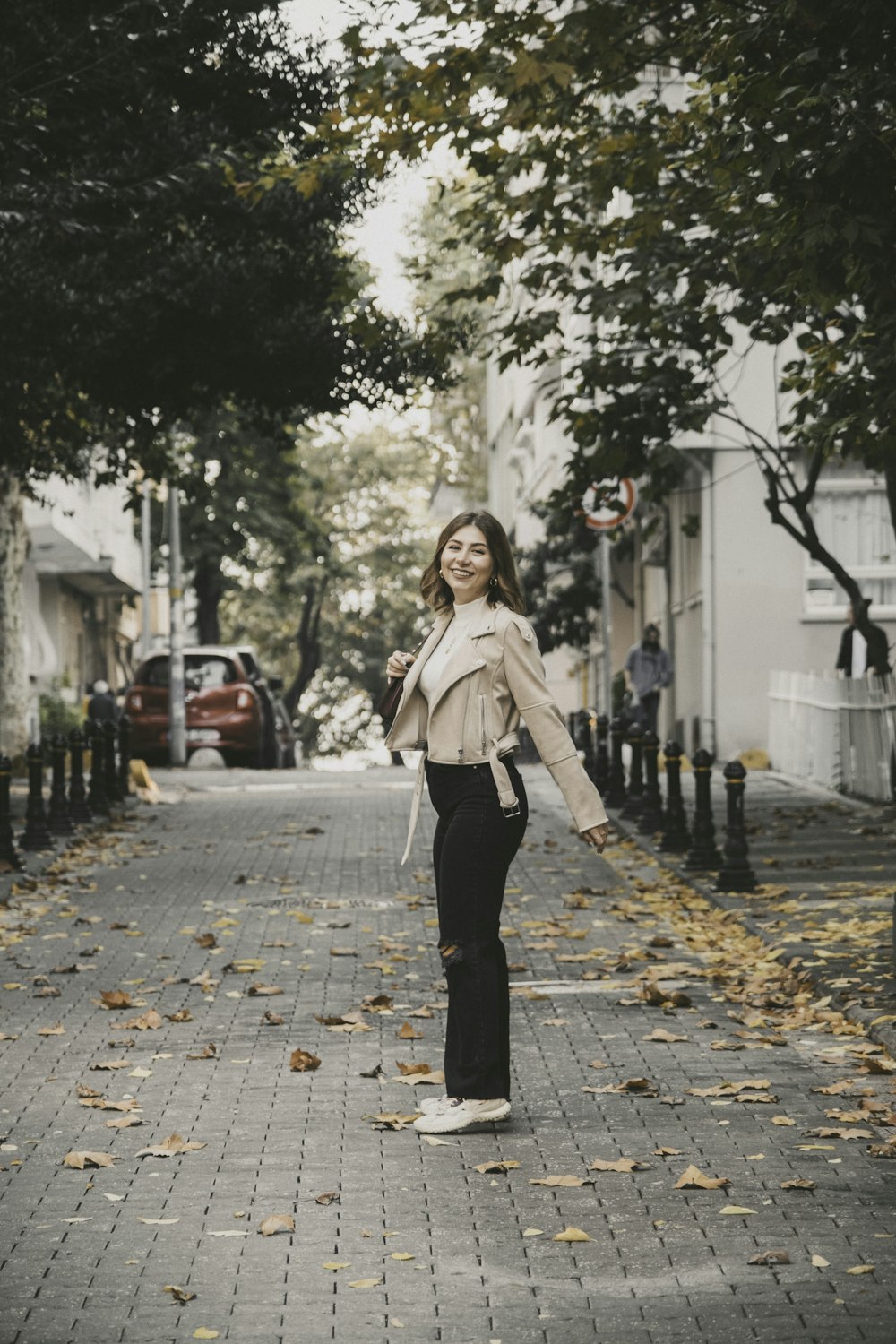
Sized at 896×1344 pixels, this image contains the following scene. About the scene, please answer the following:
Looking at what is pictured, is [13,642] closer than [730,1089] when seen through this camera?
No

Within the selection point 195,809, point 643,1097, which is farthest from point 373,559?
point 643,1097

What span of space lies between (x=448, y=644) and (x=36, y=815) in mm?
10433

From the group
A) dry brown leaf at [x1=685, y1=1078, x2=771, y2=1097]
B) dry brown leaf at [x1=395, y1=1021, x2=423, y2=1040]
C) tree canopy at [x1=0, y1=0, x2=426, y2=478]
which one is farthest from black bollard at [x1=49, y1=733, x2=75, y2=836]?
dry brown leaf at [x1=685, y1=1078, x2=771, y2=1097]

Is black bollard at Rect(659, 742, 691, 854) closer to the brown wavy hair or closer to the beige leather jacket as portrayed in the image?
the brown wavy hair

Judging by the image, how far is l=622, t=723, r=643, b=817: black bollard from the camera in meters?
17.9

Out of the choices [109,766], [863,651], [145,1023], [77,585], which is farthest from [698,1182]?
[77,585]

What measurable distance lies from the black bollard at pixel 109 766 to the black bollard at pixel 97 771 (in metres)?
0.04

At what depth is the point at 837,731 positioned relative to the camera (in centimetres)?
2098

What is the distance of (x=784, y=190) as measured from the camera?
10.1 metres

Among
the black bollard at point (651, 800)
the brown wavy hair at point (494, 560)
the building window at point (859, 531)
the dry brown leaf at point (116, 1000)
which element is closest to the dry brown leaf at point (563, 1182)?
the brown wavy hair at point (494, 560)

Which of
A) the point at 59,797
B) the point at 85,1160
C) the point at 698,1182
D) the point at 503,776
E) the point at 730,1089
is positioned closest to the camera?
the point at 698,1182

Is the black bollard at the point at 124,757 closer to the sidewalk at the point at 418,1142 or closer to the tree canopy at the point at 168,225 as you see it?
the tree canopy at the point at 168,225

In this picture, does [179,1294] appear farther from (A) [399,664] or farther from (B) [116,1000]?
(B) [116,1000]

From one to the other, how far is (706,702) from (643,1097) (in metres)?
20.7
